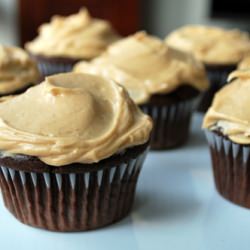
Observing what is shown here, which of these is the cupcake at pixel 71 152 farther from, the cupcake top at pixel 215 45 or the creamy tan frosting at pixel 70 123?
the cupcake top at pixel 215 45

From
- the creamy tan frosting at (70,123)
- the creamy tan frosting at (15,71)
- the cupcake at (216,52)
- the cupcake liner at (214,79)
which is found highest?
the creamy tan frosting at (70,123)

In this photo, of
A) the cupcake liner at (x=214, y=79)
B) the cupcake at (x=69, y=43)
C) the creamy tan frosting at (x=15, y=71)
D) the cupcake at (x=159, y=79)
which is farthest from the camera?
the cupcake at (x=69, y=43)

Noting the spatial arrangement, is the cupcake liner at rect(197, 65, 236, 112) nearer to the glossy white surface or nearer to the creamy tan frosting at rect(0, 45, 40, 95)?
the glossy white surface

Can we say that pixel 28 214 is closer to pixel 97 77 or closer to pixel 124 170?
pixel 124 170

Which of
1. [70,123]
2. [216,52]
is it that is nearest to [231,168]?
[70,123]

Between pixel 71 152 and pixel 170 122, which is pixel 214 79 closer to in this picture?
pixel 170 122

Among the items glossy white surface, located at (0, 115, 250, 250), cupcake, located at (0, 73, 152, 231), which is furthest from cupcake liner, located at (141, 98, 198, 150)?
cupcake, located at (0, 73, 152, 231)

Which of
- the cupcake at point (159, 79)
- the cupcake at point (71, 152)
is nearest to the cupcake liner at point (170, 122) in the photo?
the cupcake at point (159, 79)
